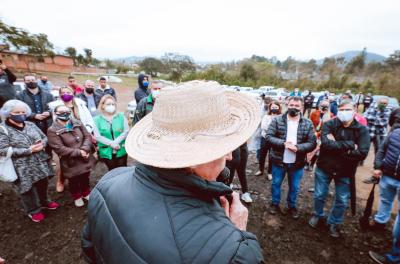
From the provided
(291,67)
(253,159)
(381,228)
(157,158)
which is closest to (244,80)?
(291,67)

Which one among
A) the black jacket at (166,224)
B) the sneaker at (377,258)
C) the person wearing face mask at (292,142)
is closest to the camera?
the black jacket at (166,224)

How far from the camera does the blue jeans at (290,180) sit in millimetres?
3840

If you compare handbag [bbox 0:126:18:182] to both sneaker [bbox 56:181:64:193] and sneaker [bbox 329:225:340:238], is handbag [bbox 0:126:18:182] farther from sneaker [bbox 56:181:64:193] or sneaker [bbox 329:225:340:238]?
sneaker [bbox 329:225:340:238]

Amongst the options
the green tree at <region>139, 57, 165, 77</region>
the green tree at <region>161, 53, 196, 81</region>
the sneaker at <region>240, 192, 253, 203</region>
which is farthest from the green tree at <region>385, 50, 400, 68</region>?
the sneaker at <region>240, 192, 253, 203</region>

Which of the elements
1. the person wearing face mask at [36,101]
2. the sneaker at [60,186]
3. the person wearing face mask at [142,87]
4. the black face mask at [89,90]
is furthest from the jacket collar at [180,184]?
the black face mask at [89,90]

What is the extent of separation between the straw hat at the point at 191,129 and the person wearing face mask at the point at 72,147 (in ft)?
10.8

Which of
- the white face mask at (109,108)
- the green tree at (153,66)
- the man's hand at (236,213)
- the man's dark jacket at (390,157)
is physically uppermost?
the green tree at (153,66)

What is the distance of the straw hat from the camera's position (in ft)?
3.41

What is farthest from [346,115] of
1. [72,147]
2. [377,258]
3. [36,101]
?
[36,101]

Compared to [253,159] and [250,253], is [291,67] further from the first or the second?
[250,253]

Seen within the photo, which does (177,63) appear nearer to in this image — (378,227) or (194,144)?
(378,227)

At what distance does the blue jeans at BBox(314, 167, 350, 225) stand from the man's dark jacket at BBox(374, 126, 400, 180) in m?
0.66

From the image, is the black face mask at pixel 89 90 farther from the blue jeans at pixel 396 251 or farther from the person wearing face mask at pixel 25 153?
the blue jeans at pixel 396 251

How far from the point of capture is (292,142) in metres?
3.72
